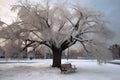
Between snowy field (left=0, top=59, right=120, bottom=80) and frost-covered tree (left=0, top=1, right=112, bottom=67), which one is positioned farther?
frost-covered tree (left=0, top=1, right=112, bottom=67)

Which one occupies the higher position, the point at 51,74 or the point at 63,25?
the point at 63,25

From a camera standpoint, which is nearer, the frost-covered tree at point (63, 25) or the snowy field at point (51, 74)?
the snowy field at point (51, 74)

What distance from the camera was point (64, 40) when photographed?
25.1 meters

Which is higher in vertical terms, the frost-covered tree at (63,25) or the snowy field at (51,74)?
the frost-covered tree at (63,25)

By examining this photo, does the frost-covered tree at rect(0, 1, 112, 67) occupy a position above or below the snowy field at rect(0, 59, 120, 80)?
above

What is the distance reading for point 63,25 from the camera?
25500 mm

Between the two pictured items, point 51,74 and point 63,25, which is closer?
point 51,74

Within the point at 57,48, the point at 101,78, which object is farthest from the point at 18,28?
the point at 101,78

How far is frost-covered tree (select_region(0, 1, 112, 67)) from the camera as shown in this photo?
23.8 metres

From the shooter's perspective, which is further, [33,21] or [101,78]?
[33,21]

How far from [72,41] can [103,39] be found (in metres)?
3.51

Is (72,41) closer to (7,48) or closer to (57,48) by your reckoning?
(57,48)

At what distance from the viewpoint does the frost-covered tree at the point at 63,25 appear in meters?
23.8

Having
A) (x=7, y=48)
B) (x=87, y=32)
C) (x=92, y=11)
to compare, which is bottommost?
(x=7, y=48)
